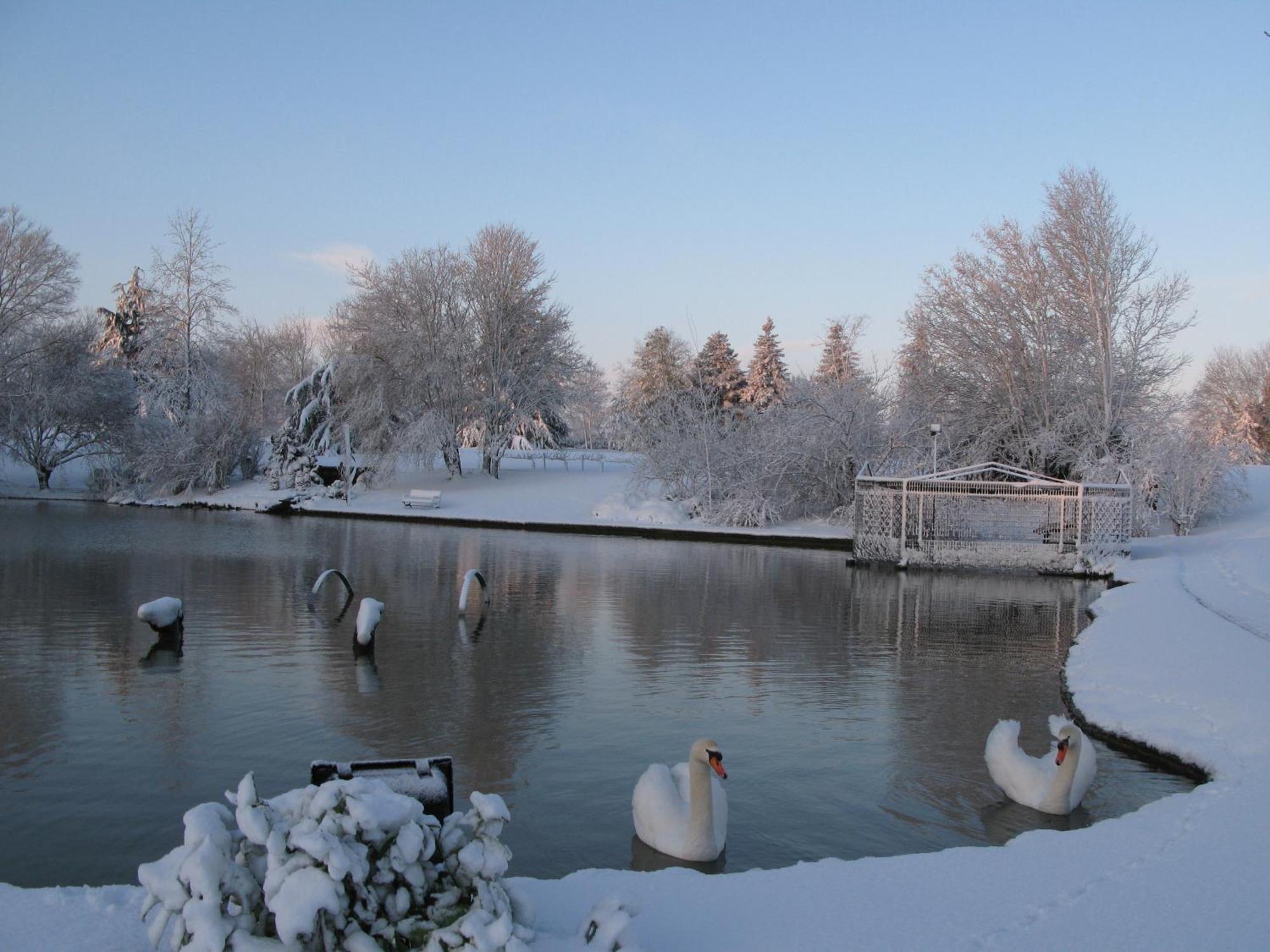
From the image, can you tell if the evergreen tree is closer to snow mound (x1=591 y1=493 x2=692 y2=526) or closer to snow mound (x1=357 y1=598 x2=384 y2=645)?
snow mound (x1=591 y1=493 x2=692 y2=526)

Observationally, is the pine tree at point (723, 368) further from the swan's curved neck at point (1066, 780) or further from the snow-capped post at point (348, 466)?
the swan's curved neck at point (1066, 780)

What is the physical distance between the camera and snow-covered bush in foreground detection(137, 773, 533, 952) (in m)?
3.43

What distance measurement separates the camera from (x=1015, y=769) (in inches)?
296

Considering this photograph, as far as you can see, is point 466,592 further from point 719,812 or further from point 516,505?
point 516,505

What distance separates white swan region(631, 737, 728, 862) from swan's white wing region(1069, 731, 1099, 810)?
262cm

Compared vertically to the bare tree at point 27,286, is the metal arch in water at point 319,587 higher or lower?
lower

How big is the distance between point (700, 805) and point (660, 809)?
0.32 m

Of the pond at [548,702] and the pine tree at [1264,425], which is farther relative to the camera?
the pine tree at [1264,425]

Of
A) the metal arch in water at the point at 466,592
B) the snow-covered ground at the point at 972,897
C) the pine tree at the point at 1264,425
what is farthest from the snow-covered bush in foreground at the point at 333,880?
the pine tree at the point at 1264,425

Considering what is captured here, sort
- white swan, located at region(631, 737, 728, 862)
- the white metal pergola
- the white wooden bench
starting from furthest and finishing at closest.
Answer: the white wooden bench
the white metal pergola
white swan, located at region(631, 737, 728, 862)

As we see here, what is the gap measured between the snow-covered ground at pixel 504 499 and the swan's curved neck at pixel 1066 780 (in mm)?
21245

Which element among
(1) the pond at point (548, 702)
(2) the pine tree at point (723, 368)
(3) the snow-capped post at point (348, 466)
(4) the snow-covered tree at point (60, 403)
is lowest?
(1) the pond at point (548, 702)

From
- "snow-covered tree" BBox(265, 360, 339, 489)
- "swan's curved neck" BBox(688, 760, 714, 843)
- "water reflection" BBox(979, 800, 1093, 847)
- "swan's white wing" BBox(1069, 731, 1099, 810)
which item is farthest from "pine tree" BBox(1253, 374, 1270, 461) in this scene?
"swan's curved neck" BBox(688, 760, 714, 843)

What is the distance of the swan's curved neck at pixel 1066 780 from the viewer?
23.6 ft
